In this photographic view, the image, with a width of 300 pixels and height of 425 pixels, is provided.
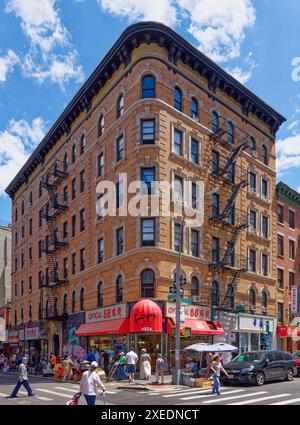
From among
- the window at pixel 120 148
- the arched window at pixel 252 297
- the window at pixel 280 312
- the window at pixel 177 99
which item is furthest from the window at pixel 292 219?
the window at pixel 120 148

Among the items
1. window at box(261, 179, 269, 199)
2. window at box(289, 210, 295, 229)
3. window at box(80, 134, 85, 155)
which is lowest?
window at box(289, 210, 295, 229)

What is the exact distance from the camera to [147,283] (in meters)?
30.1

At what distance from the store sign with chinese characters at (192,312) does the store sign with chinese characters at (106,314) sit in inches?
117

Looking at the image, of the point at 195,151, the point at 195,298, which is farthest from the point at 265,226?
the point at 195,298

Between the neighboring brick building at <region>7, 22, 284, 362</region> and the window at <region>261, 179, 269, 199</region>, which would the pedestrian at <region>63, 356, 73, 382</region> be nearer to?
the neighboring brick building at <region>7, 22, 284, 362</region>

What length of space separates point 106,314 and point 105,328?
144 cm

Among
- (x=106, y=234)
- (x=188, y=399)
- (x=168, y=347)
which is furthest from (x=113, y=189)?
(x=188, y=399)

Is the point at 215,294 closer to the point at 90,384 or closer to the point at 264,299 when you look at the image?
the point at 264,299

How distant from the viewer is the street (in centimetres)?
1739

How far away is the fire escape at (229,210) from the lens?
35.0m

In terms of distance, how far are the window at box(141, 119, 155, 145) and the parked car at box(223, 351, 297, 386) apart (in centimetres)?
1423

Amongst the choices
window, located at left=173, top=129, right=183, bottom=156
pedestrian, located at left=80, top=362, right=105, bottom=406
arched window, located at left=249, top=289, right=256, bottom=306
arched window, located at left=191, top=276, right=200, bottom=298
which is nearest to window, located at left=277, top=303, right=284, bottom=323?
arched window, located at left=249, top=289, right=256, bottom=306

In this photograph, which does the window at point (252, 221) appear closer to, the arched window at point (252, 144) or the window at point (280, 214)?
the window at point (280, 214)

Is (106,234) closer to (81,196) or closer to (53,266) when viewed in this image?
(81,196)
